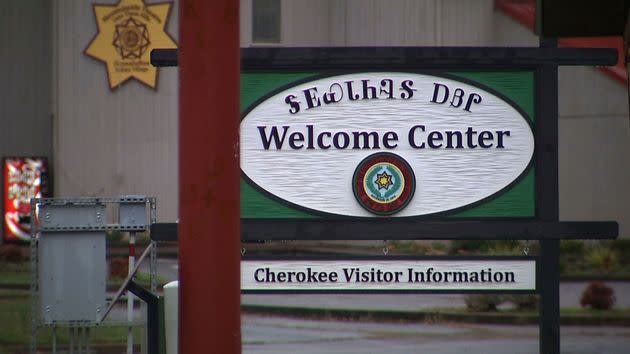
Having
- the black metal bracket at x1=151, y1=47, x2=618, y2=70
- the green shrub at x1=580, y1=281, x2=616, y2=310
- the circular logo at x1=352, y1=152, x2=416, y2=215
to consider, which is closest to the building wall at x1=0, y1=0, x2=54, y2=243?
the green shrub at x1=580, y1=281, x2=616, y2=310

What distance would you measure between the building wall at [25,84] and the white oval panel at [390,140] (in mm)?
29739

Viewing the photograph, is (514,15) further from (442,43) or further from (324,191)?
(324,191)

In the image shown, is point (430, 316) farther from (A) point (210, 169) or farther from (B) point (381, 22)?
(A) point (210, 169)

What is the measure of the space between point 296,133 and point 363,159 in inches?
28.0

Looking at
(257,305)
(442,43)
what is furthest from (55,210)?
(442,43)

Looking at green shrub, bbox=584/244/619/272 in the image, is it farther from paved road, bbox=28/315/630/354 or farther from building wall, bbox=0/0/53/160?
building wall, bbox=0/0/53/160

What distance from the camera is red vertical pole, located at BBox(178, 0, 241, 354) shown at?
4.43m

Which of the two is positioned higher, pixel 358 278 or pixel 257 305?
pixel 358 278

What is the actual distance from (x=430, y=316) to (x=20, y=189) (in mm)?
20984

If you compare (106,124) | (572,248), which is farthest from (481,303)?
(106,124)

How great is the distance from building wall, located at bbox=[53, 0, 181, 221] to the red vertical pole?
32782 millimetres

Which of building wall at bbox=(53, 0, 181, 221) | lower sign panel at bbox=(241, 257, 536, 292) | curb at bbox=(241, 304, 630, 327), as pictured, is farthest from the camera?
building wall at bbox=(53, 0, 181, 221)

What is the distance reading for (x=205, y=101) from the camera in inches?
175

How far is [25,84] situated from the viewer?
40.8 meters
